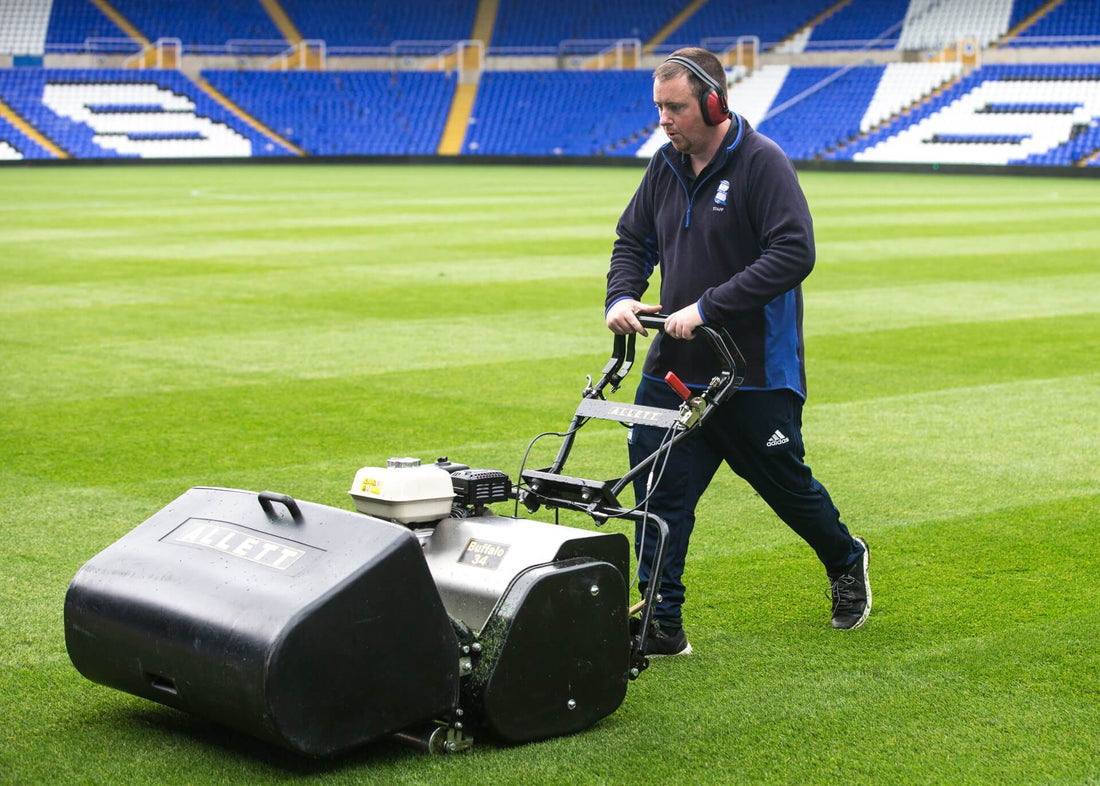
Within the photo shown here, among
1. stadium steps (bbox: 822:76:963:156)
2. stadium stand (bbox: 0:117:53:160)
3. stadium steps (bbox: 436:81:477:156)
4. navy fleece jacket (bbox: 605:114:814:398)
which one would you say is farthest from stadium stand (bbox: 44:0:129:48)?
navy fleece jacket (bbox: 605:114:814:398)

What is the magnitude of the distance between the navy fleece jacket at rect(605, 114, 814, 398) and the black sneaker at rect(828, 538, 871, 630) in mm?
702

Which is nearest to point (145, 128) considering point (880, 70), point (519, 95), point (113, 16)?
point (113, 16)

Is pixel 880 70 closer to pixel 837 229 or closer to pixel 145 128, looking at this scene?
pixel 145 128

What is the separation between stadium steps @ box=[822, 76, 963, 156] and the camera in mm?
44344

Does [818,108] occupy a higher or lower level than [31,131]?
higher

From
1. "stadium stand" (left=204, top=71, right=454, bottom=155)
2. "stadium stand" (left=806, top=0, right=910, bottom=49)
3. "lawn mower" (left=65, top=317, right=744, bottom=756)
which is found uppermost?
"stadium stand" (left=806, top=0, right=910, bottom=49)

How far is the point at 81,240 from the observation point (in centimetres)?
1958

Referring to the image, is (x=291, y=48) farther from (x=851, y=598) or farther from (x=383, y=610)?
(x=383, y=610)

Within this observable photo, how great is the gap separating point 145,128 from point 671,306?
4532 centimetres

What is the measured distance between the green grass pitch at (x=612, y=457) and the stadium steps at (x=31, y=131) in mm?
27058

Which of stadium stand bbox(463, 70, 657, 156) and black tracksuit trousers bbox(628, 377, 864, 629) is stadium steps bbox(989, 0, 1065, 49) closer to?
stadium stand bbox(463, 70, 657, 156)

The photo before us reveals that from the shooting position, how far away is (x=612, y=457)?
24.8ft

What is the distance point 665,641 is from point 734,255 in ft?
3.92

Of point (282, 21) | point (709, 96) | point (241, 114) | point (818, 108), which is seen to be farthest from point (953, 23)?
point (709, 96)
